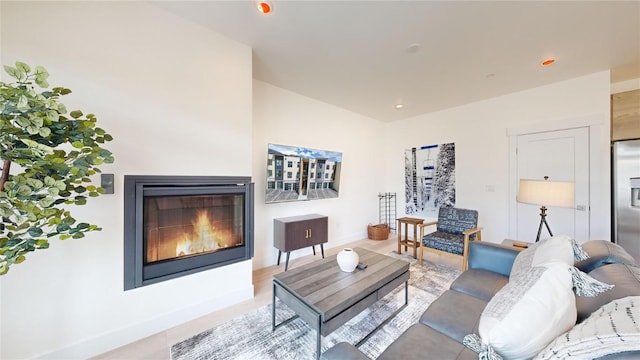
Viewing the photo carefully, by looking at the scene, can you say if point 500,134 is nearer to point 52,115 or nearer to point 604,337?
point 604,337

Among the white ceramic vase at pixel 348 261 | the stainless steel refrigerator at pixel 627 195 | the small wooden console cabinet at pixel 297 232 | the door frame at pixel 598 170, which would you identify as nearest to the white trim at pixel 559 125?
the door frame at pixel 598 170

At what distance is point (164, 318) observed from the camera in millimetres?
1942

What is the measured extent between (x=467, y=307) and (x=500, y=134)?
11.7 feet

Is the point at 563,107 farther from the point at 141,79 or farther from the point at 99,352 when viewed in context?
the point at 99,352

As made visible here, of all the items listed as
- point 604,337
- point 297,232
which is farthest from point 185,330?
point 604,337

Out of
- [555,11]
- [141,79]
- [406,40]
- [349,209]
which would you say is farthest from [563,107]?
[141,79]

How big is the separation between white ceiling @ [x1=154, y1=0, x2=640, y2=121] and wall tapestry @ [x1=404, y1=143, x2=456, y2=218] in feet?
4.52

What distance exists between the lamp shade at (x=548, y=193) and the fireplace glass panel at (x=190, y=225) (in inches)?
124

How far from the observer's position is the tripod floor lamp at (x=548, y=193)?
2177mm

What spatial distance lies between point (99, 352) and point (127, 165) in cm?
144

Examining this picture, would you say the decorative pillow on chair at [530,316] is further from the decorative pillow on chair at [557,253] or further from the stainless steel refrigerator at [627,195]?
the stainless steel refrigerator at [627,195]

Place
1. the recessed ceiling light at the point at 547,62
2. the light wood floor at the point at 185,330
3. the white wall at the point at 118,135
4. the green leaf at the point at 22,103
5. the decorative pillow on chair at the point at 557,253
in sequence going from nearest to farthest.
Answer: the green leaf at the point at 22,103, the decorative pillow on chair at the point at 557,253, the white wall at the point at 118,135, the light wood floor at the point at 185,330, the recessed ceiling light at the point at 547,62

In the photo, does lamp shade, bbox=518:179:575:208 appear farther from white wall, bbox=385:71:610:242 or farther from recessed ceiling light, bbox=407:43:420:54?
recessed ceiling light, bbox=407:43:420:54

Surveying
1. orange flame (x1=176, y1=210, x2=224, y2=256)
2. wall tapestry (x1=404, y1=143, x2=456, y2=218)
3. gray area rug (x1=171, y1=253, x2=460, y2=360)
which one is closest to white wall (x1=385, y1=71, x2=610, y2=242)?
wall tapestry (x1=404, y1=143, x2=456, y2=218)
